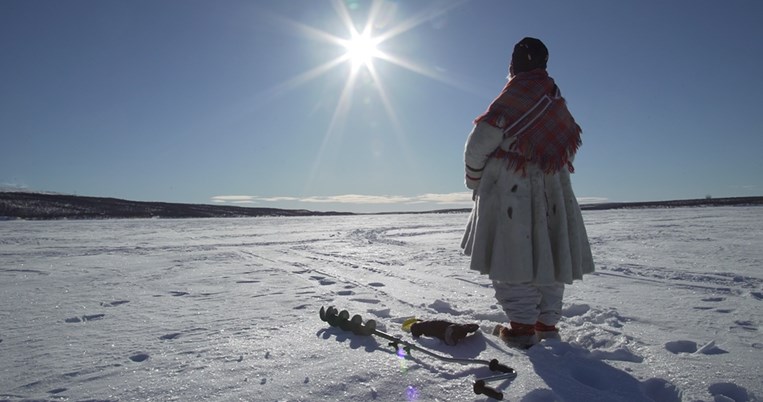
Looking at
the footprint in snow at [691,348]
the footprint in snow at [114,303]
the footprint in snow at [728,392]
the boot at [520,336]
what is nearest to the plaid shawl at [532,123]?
the boot at [520,336]

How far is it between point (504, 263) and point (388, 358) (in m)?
0.95

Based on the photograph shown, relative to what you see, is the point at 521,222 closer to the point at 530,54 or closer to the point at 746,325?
the point at 530,54

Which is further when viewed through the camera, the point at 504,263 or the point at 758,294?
the point at 758,294

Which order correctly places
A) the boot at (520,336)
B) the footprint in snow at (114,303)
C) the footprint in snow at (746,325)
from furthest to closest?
the footprint in snow at (114,303), the footprint in snow at (746,325), the boot at (520,336)

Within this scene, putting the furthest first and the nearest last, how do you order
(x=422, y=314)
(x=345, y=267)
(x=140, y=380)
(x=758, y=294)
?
(x=345, y=267)
(x=758, y=294)
(x=422, y=314)
(x=140, y=380)

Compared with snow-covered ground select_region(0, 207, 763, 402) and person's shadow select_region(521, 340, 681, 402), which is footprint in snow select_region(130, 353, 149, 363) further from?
person's shadow select_region(521, 340, 681, 402)

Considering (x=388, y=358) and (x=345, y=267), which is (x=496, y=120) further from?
(x=345, y=267)

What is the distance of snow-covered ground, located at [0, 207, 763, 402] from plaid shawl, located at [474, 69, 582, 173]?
1173 mm

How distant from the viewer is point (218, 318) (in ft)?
10.2

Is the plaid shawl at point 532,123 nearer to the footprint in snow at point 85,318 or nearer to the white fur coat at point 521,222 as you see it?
the white fur coat at point 521,222

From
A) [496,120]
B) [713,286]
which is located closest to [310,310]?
[496,120]

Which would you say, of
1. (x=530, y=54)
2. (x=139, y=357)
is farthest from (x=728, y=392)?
(x=139, y=357)

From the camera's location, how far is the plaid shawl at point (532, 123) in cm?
255

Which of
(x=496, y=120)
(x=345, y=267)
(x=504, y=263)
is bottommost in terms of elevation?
(x=345, y=267)
